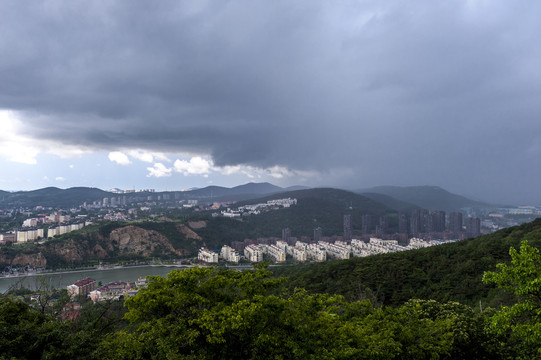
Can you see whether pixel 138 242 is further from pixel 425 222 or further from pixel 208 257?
pixel 425 222

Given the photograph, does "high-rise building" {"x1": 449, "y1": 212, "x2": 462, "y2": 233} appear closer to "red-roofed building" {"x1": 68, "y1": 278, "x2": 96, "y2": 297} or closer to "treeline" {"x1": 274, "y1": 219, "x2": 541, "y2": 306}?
"treeline" {"x1": 274, "y1": 219, "x2": 541, "y2": 306}

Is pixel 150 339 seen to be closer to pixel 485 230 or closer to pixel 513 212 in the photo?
pixel 485 230

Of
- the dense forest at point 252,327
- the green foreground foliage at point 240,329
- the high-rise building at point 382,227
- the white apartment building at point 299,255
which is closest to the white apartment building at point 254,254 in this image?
the white apartment building at point 299,255

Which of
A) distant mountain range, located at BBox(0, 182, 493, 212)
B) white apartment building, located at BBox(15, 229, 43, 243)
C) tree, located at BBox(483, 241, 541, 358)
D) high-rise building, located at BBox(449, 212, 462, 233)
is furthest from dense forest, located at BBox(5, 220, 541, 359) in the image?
distant mountain range, located at BBox(0, 182, 493, 212)

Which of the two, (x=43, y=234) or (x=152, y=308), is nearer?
(x=152, y=308)

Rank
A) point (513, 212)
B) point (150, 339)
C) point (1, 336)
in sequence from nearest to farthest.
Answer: point (1, 336), point (150, 339), point (513, 212)

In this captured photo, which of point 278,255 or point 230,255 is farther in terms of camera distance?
point 278,255

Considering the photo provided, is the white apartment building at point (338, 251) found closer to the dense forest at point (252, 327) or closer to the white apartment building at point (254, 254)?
the white apartment building at point (254, 254)

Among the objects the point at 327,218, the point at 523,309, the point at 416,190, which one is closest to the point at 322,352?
the point at 523,309

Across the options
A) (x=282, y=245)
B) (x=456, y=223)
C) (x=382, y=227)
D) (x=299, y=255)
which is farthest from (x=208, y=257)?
(x=456, y=223)
